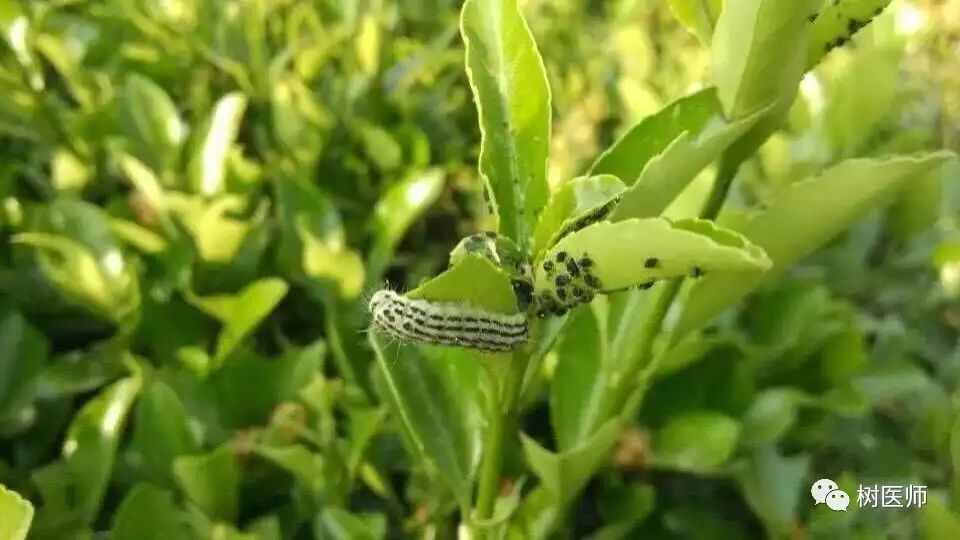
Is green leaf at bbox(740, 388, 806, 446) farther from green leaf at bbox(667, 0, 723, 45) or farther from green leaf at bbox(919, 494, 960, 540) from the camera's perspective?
green leaf at bbox(667, 0, 723, 45)

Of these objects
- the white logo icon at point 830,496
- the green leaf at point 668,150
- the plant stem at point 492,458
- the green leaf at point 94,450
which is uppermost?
the green leaf at point 668,150

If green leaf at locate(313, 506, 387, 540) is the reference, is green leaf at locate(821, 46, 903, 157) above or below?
above

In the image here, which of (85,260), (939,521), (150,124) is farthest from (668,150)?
(150,124)

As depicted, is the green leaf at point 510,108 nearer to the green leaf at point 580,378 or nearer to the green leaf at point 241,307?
the green leaf at point 580,378

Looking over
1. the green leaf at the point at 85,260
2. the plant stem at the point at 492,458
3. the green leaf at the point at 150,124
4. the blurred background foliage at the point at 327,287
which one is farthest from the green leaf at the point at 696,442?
the green leaf at the point at 150,124

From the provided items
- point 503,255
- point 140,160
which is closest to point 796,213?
point 503,255

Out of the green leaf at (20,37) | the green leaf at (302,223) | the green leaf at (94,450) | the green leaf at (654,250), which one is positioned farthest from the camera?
the green leaf at (20,37)

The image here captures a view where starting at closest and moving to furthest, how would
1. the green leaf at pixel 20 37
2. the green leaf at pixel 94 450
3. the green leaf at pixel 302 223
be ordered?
the green leaf at pixel 94 450 → the green leaf at pixel 302 223 → the green leaf at pixel 20 37

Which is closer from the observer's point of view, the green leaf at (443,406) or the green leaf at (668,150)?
the green leaf at (668,150)

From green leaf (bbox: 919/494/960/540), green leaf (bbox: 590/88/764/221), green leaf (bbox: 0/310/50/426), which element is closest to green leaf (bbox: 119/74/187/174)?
green leaf (bbox: 0/310/50/426)
